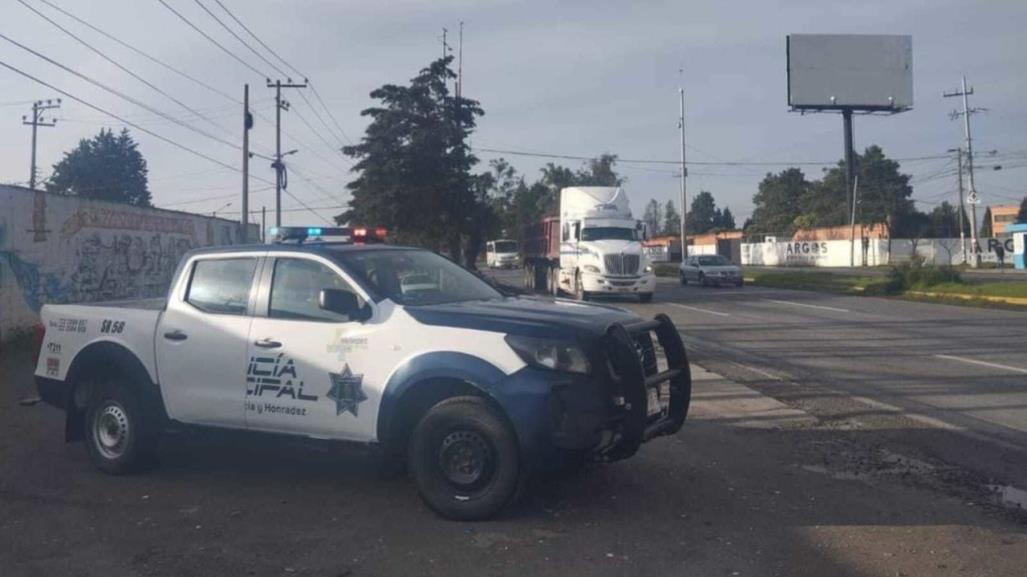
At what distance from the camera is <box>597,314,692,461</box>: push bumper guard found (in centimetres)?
642

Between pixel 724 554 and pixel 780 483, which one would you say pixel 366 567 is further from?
pixel 780 483

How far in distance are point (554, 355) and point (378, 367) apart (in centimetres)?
124

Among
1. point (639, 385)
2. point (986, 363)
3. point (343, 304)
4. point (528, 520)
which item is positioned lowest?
point (528, 520)

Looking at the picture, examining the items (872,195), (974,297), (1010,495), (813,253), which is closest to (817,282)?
(974,297)

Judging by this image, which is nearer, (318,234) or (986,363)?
(318,234)

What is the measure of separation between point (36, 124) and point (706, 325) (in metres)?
55.7

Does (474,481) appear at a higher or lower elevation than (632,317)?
lower

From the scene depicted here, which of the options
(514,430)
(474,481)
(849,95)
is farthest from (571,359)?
(849,95)

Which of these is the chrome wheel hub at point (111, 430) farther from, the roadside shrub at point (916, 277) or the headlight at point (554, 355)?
the roadside shrub at point (916, 277)

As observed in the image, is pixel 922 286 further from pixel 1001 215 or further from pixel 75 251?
pixel 1001 215

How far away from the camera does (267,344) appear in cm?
728

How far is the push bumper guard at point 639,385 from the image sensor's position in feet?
21.1

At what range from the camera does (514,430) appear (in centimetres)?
638

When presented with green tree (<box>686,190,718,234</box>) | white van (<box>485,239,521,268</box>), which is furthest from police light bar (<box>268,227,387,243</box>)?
green tree (<box>686,190,718,234</box>)
